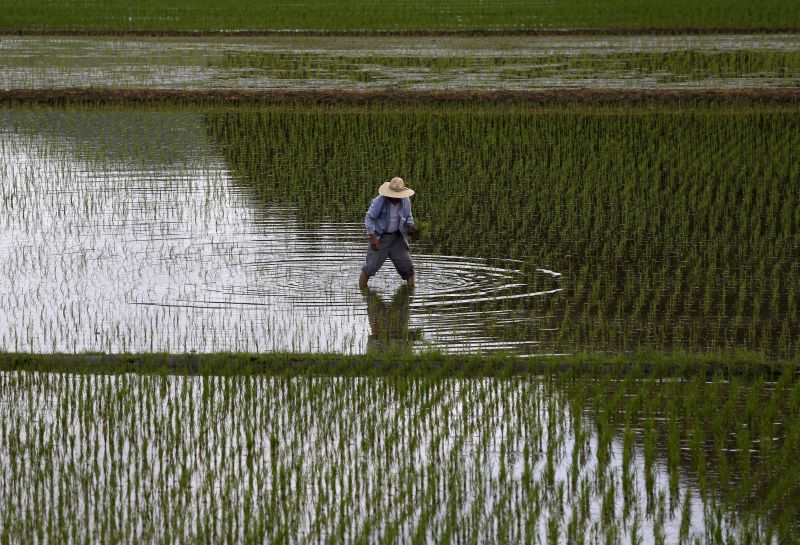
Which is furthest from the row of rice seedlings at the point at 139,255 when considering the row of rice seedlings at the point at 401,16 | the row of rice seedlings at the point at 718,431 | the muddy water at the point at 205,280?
the row of rice seedlings at the point at 401,16

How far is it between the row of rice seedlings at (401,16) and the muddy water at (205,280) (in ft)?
44.3

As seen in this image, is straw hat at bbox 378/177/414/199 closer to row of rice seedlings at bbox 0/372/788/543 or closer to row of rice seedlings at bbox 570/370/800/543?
row of rice seedlings at bbox 0/372/788/543

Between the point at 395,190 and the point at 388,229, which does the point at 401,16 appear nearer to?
the point at 388,229

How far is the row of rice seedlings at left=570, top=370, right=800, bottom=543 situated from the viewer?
4547 millimetres

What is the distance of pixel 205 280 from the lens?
7898 millimetres

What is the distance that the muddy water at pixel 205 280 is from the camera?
6660 millimetres

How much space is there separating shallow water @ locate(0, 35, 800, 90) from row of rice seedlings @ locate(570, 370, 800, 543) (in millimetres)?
10960

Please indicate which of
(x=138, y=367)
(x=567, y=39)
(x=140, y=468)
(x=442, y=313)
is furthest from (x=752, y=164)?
(x=567, y=39)

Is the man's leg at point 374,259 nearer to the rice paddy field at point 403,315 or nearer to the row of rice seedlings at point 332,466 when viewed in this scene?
the rice paddy field at point 403,315

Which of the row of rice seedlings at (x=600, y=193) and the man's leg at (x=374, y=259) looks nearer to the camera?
the row of rice seedlings at (x=600, y=193)

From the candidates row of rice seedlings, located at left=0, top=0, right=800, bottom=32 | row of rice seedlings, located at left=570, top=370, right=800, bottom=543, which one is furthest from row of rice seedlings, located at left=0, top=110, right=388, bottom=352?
row of rice seedlings, located at left=0, top=0, right=800, bottom=32

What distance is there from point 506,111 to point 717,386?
9.37 m

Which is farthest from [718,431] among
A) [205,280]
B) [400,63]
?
[400,63]

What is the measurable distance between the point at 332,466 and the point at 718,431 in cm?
157
